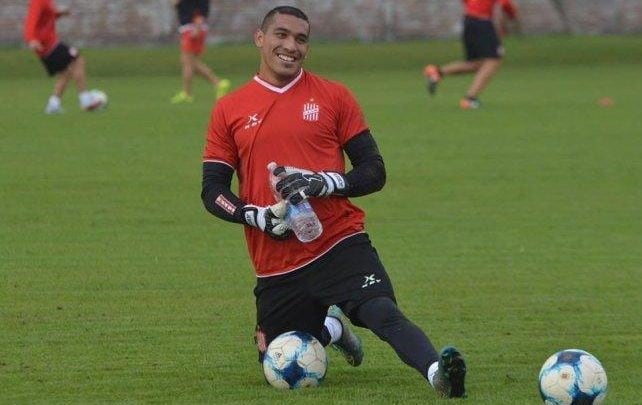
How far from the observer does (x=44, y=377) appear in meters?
7.18

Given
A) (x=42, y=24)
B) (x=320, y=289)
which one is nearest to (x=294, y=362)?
(x=320, y=289)

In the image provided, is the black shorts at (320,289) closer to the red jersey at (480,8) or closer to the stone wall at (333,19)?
the red jersey at (480,8)

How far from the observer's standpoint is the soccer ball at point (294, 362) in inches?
269

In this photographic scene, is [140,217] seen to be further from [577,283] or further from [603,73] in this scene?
[603,73]

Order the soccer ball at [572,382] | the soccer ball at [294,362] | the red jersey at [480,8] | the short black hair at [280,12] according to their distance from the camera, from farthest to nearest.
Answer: the red jersey at [480,8] < the short black hair at [280,12] < the soccer ball at [294,362] < the soccer ball at [572,382]

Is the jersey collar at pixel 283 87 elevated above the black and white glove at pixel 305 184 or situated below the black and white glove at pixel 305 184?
A: above

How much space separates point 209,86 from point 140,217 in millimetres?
15832

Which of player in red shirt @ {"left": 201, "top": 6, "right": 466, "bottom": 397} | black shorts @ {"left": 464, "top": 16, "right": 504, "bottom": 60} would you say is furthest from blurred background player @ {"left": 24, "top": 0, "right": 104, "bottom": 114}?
player in red shirt @ {"left": 201, "top": 6, "right": 466, "bottom": 397}

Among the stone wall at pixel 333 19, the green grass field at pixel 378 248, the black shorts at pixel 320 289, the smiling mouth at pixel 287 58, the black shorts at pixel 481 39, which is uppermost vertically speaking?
the smiling mouth at pixel 287 58

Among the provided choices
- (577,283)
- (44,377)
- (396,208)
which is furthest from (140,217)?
(44,377)

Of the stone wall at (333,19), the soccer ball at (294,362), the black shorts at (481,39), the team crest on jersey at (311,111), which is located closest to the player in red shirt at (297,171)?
the team crest on jersey at (311,111)

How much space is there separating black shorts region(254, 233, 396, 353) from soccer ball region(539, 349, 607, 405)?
0.86m

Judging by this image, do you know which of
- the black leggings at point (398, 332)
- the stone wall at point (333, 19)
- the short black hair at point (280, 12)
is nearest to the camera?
the black leggings at point (398, 332)

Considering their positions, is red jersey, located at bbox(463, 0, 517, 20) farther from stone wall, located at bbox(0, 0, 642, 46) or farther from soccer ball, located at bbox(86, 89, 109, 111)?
stone wall, located at bbox(0, 0, 642, 46)
